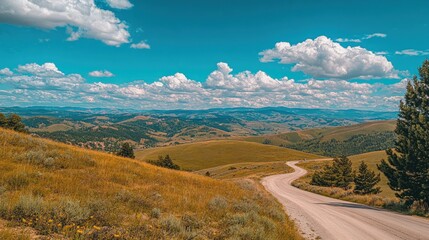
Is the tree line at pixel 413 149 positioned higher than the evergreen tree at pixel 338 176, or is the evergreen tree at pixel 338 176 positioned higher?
the tree line at pixel 413 149

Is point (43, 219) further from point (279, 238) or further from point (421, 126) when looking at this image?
point (421, 126)

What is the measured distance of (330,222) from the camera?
18953mm

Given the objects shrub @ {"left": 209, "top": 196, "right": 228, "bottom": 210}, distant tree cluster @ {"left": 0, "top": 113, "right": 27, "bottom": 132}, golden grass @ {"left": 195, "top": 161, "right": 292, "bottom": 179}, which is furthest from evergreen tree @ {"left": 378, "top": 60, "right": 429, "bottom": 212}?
golden grass @ {"left": 195, "top": 161, "right": 292, "bottom": 179}

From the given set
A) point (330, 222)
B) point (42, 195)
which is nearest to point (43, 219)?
point (42, 195)

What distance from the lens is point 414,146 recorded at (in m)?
26.9

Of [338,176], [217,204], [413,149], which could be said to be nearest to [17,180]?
[217,204]

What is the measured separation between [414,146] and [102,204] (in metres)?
28.9

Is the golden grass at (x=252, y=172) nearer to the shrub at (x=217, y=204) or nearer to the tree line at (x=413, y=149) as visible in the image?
the tree line at (x=413, y=149)

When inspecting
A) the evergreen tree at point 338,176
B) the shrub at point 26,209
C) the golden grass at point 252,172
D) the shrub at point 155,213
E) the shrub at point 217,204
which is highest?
the shrub at point 26,209

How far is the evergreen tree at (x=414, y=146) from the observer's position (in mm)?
26156

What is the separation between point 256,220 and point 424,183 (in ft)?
72.9

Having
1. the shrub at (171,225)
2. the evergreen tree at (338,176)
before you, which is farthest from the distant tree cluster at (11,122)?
the evergreen tree at (338,176)

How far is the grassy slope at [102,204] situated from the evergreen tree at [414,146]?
1882 cm

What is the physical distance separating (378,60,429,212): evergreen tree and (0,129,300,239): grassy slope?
61.8ft
